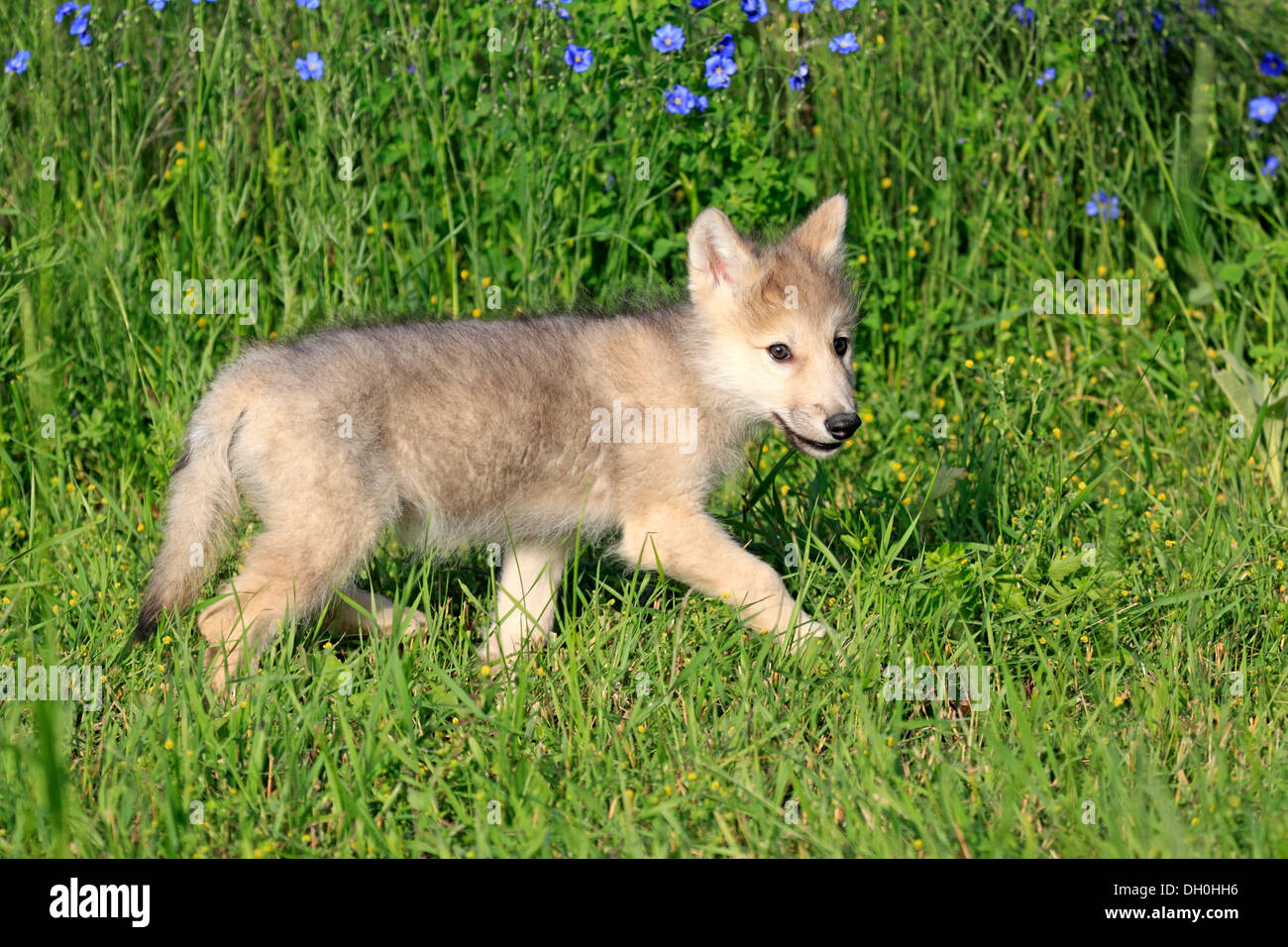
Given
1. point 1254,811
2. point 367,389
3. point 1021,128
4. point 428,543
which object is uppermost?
point 1021,128

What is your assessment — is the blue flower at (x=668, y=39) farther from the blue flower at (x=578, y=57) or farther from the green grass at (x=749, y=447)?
the blue flower at (x=578, y=57)

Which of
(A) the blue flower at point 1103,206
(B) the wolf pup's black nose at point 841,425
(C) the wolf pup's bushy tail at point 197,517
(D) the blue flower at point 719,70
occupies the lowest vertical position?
(C) the wolf pup's bushy tail at point 197,517

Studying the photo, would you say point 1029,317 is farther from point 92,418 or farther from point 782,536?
point 92,418

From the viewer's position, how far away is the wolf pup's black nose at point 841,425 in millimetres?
3844

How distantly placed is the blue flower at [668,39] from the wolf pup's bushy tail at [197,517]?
2410mm

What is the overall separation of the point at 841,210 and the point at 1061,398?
1.72 metres

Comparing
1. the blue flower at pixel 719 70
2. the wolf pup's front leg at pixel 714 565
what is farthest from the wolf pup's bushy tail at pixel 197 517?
the blue flower at pixel 719 70

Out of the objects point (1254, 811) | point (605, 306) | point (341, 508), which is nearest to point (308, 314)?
point (605, 306)

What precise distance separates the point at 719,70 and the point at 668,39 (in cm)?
25

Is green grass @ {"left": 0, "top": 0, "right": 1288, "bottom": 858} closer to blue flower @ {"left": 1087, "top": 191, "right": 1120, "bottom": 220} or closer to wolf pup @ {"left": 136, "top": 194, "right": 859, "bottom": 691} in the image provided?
blue flower @ {"left": 1087, "top": 191, "right": 1120, "bottom": 220}

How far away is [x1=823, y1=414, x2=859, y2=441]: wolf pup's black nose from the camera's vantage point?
3.84 m

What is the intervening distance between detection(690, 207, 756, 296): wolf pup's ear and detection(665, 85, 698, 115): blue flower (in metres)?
1.26

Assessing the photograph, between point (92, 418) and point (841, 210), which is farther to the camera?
point (92, 418)

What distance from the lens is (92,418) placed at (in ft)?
16.4
